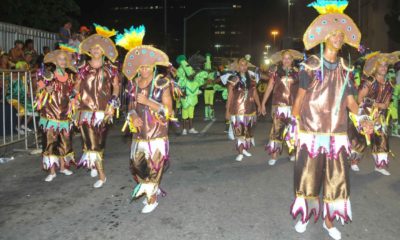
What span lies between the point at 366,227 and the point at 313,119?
1439mm

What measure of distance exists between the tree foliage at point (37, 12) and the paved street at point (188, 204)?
1205 centimetres

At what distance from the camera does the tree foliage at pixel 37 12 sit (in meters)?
18.5

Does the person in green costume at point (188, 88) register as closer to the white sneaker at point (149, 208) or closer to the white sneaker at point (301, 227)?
the white sneaker at point (149, 208)

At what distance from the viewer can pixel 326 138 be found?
452 cm

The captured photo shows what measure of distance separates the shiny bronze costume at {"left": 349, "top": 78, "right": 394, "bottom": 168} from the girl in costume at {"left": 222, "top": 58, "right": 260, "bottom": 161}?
6.32 ft

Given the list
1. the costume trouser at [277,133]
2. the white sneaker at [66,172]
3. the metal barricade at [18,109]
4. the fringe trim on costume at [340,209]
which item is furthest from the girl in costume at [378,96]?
the metal barricade at [18,109]

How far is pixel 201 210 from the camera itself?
18.0 ft

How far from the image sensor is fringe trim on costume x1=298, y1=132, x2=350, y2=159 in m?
4.48

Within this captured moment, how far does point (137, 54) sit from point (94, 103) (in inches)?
62.3

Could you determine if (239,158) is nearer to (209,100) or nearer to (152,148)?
(152,148)

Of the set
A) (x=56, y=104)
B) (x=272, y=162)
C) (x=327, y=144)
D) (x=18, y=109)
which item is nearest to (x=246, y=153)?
(x=272, y=162)

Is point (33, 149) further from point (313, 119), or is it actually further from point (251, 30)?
point (251, 30)

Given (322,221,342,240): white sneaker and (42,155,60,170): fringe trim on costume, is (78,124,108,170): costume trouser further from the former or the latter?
(322,221,342,240): white sneaker

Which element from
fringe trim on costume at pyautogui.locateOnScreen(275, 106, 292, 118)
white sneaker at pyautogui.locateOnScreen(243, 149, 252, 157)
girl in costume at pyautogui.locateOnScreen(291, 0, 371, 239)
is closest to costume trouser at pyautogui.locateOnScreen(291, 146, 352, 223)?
girl in costume at pyautogui.locateOnScreen(291, 0, 371, 239)
